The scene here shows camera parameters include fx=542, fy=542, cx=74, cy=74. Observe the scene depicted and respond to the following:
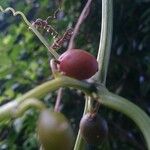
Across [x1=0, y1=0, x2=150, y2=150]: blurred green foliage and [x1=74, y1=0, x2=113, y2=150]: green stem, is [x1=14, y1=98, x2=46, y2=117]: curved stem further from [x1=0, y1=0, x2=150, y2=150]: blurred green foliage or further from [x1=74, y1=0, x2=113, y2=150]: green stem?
[x1=0, y1=0, x2=150, y2=150]: blurred green foliage

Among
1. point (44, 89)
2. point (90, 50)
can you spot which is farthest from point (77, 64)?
point (90, 50)

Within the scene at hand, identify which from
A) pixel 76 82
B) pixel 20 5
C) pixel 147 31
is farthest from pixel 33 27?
pixel 147 31

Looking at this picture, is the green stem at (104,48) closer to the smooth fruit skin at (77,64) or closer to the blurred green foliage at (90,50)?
the smooth fruit skin at (77,64)

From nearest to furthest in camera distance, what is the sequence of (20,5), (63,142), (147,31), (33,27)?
(63,142) < (33,27) < (20,5) < (147,31)

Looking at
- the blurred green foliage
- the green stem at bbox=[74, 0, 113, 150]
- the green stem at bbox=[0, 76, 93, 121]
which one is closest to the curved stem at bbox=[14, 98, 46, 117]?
the green stem at bbox=[0, 76, 93, 121]

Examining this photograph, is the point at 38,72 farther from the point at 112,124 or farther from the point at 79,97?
the point at 112,124

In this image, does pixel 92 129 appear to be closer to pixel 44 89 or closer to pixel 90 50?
pixel 44 89

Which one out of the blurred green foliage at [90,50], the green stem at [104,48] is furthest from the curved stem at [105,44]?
the blurred green foliage at [90,50]
